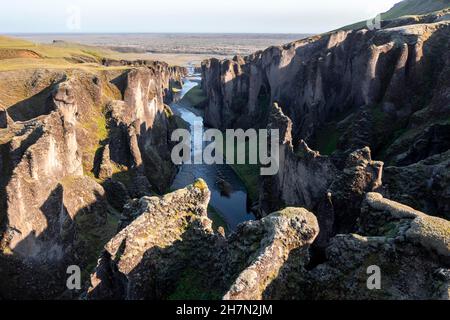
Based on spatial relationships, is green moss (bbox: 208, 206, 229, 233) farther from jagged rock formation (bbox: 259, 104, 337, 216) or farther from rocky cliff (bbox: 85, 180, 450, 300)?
rocky cliff (bbox: 85, 180, 450, 300)

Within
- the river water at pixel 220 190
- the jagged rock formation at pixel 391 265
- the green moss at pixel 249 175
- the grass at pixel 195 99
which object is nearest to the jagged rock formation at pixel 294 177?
the river water at pixel 220 190

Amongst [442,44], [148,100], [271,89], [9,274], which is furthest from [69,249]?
[271,89]

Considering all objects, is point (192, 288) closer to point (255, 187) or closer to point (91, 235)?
point (91, 235)

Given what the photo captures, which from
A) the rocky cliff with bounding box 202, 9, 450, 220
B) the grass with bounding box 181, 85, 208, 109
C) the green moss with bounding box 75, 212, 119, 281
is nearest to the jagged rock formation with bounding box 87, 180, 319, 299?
the green moss with bounding box 75, 212, 119, 281

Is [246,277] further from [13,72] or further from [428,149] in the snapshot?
[13,72]

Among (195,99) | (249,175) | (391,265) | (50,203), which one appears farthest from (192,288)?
(195,99)
